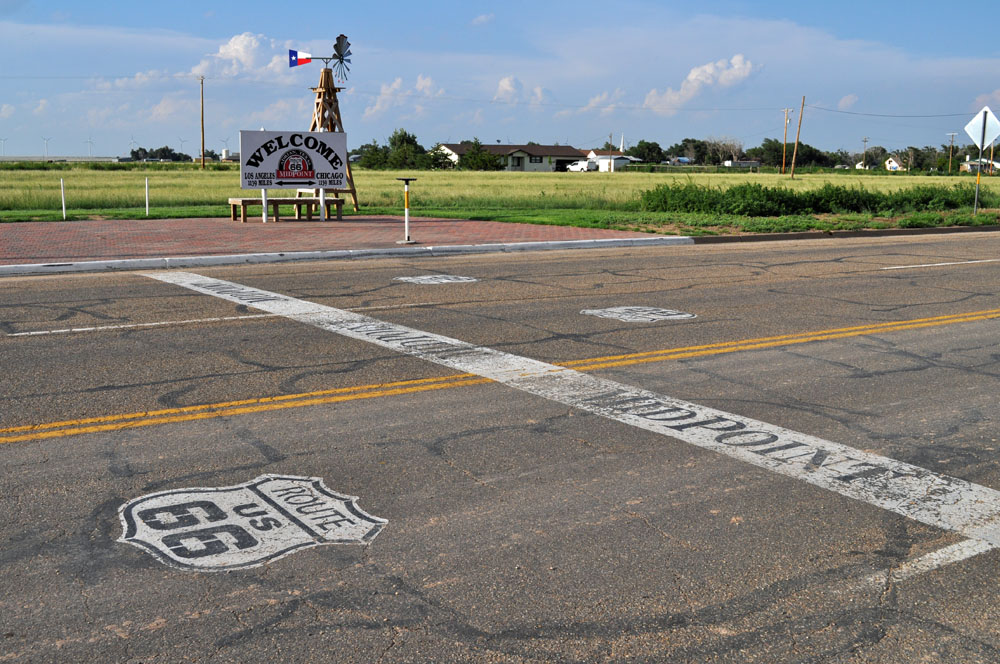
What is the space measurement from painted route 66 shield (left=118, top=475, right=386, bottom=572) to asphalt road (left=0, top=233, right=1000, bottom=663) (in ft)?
0.08

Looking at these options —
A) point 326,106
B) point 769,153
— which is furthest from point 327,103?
point 769,153

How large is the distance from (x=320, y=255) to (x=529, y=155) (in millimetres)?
141245

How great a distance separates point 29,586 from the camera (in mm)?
3732

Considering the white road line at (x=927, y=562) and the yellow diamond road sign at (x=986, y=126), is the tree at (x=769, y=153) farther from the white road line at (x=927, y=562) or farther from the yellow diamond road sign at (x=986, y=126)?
the white road line at (x=927, y=562)

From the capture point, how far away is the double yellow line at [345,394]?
229 inches

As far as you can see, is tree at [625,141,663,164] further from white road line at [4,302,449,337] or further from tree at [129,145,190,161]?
white road line at [4,302,449,337]

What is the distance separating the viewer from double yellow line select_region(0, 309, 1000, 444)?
229 inches

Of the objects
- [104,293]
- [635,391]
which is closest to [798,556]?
[635,391]

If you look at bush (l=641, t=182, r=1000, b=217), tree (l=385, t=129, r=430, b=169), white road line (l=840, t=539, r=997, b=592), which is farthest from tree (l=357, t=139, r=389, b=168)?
→ white road line (l=840, t=539, r=997, b=592)

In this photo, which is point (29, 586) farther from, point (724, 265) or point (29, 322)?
point (724, 265)

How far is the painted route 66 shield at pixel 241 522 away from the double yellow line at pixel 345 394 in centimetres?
139

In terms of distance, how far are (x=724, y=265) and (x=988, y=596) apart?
12.1 metres

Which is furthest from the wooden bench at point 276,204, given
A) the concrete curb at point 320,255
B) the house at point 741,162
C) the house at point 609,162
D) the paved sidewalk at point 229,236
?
the house at point 741,162

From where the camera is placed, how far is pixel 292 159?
907 inches
